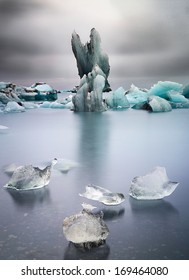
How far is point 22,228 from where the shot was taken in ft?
3.15

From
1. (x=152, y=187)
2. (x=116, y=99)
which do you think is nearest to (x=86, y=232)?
(x=152, y=187)

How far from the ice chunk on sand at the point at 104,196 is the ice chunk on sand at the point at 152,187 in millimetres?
66

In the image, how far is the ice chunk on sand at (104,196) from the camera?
1.13 metres

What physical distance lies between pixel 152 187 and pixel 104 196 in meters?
0.15

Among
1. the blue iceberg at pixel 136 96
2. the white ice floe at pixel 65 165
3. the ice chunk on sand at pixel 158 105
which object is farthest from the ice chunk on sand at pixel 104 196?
the blue iceberg at pixel 136 96

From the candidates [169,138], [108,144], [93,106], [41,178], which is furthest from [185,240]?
[93,106]

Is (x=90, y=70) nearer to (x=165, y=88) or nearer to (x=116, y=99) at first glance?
(x=116, y=99)

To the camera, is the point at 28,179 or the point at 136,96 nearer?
the point at 28,179

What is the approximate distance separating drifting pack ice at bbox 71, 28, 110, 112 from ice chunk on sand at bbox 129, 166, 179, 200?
4169mm

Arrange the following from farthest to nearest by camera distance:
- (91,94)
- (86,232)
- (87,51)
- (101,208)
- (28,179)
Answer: (87,51), (91,94), (28,179), (101,208), (86,232)

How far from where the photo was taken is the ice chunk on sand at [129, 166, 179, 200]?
3.89 ft

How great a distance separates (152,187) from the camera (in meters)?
1.19

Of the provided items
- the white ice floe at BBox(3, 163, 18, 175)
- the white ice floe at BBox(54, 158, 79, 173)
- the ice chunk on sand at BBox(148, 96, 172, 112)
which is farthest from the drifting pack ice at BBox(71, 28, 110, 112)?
the white ice floe at BBox(3, 163, 18, 175)

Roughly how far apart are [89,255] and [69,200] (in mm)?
360
